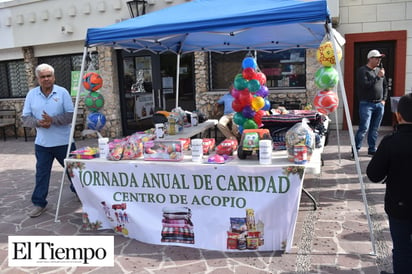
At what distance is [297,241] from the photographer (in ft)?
11.4

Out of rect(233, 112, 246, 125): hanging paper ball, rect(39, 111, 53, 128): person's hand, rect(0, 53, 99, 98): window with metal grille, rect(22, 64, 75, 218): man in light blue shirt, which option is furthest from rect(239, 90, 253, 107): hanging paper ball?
rect(0, 53, 99, 98): window with metal grille

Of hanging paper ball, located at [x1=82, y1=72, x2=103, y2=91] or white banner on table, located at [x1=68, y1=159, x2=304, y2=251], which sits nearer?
white banner on table, located at [x1=68, y1=159, x2=304, y2=251]

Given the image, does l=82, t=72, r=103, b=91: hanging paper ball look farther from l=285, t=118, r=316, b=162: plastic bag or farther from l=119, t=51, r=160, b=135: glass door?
l=285, t=118, r=316, b=162: plastic bag

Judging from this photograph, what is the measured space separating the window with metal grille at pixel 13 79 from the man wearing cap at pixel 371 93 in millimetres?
10060

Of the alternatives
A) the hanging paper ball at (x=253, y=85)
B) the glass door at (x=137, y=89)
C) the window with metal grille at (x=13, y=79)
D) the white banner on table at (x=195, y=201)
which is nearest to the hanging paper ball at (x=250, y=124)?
the hanging paper ball at (x=253, y=85)

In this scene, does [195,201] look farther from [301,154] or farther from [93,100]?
[93,100]

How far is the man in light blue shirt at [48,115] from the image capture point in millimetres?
4191

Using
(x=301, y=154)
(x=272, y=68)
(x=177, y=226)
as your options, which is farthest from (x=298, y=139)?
(x=272, y=68)

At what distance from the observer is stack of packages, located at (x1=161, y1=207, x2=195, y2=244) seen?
3.47 meters

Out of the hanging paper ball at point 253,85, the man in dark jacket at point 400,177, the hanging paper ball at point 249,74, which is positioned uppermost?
the hanging paper ball at point 249,74

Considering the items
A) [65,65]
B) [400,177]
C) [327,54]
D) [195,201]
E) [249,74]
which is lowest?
[195,201]

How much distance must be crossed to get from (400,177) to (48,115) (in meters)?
3.50

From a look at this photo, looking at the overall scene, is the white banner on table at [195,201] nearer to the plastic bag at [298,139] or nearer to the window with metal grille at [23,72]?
the plastic bag at [298,139]

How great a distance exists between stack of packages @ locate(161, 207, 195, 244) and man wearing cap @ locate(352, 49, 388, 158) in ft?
12.4
